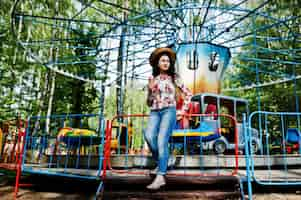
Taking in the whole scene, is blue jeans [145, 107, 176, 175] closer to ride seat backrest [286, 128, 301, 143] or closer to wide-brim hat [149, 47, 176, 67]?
wide-brim hat [149, 47, 176, 67]

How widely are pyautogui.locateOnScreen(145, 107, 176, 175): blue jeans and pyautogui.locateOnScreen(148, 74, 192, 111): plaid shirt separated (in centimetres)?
8

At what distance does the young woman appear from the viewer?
130 inches

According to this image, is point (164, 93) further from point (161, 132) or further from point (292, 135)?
point (292, 135)

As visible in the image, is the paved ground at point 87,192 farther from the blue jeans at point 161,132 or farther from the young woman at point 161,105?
the blue jeans at point 161,132

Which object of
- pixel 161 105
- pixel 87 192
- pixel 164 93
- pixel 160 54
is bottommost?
pixel 87 192

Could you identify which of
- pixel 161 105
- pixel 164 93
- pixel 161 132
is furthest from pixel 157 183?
pixel 164 93

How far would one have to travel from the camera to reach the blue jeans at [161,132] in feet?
10.8

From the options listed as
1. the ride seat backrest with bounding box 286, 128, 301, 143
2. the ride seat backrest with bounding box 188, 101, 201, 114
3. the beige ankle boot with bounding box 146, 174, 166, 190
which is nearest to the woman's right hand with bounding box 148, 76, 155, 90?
the beige ankle boot with bounding box 146, 174, 166, 190

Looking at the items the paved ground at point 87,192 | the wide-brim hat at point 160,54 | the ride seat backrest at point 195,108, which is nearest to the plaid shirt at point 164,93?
the wide-brim hat at point 160,54

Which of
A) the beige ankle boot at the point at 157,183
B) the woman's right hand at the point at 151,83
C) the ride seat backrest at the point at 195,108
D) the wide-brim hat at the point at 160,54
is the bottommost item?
the beige ankle boot at the point at 157,183

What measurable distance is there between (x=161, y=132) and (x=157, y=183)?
0.62 m

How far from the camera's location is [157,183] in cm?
321

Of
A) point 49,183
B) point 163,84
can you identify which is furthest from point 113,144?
point 163,84

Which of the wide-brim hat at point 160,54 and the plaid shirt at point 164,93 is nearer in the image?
the plaid shirt at point 164,93
